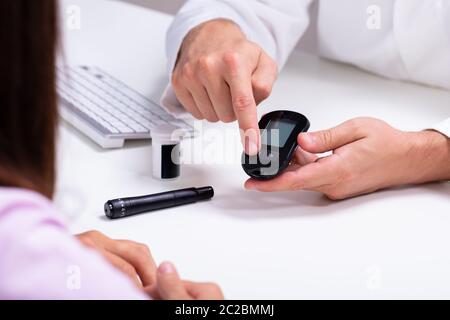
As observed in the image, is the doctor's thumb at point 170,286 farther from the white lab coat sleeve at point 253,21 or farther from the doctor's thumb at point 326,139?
the white lab coat sleeve at point 253,21

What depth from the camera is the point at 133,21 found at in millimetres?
1629

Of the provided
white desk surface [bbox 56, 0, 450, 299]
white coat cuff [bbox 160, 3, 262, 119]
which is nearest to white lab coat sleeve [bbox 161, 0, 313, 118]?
white coat cuff [bbox 160, 3, 262, 119]

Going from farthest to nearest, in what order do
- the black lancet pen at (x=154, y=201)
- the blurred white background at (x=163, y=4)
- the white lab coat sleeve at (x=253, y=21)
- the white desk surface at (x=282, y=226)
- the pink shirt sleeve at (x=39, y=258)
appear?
1. the blurred white background at (x=163, y=4)
2. the white lab coat sleeve at (x=253, y=21)
3. the black lancet pen at (x=154, y=201)
4. the white desk surface at (x=282, y=226)
5. the pink shirt sleeve at (x=39, y=258)

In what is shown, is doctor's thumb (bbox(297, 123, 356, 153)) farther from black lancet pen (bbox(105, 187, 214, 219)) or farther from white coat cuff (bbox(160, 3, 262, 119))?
white coat cuff (bbox(160, 3, 262, 119))

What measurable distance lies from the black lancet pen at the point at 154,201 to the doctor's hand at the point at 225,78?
82 mm

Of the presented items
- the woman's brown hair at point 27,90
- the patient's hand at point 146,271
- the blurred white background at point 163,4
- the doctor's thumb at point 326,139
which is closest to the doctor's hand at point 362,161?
the doctor's thumb at point 326,139

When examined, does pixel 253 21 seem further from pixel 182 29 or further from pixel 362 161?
pixel 362 161

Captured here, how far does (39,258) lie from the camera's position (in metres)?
0.45

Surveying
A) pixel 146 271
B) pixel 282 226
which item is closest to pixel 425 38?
pixel 282 226

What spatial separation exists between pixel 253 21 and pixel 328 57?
250 millimetres

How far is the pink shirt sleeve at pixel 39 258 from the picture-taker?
1.47 ft

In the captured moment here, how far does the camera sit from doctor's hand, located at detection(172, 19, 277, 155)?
3.02 ft
